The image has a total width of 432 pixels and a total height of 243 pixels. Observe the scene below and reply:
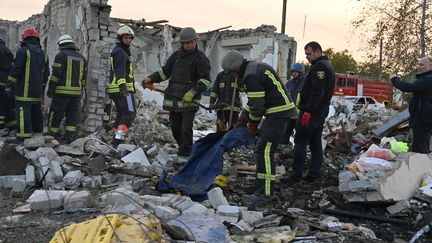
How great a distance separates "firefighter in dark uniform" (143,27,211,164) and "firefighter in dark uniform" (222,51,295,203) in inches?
45.0

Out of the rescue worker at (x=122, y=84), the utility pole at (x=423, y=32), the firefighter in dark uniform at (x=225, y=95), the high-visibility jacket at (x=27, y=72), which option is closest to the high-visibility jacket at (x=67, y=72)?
the high-visibility jacket at (x=27, y=72)

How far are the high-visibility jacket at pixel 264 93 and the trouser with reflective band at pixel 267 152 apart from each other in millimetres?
108

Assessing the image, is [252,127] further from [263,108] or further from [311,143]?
[311,143]

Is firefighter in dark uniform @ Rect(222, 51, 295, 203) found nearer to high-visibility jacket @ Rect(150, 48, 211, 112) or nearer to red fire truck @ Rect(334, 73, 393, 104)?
high-visibility jacket @ Rect(150, 48, 211, 112)

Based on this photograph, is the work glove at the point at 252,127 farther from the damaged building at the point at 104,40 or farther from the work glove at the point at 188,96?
the damaged building at the point at 104,40

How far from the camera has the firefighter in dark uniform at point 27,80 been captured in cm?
727

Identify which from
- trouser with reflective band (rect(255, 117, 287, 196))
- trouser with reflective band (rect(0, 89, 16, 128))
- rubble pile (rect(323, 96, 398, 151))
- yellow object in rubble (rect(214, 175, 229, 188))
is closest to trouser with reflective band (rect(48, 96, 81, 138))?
trouser with reflective band (rect(0, 89, 16, 128))

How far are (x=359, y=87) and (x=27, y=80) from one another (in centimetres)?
2141

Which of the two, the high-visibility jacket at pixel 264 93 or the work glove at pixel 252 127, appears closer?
the high-visibility jacket at pixel 264 93

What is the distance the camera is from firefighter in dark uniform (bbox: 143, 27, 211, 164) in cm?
610

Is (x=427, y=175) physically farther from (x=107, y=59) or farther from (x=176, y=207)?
(x=107, y=59)

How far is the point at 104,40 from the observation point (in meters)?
9.09

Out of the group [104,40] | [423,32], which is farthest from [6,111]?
[423,32]

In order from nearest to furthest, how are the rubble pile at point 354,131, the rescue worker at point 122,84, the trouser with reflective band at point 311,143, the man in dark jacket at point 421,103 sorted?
the trouser with reflective band at point 311,143 < the man in dark jacket at point 421,103 < the rescue worker at point 122,84 < the rubble pile at point 354,131
